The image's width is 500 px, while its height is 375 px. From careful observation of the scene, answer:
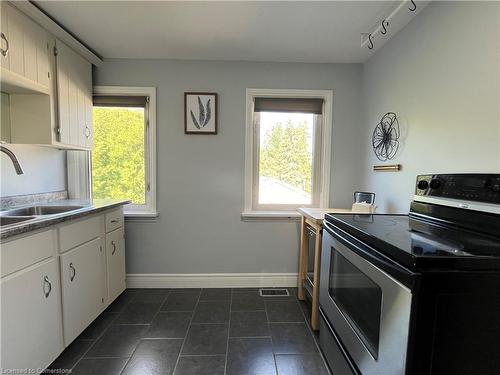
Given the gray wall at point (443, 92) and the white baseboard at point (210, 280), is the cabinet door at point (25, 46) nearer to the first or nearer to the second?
the white baseboard at point (210, 280)

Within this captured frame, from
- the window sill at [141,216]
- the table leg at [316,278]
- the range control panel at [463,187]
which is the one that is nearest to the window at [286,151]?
the table leg at [316,278]

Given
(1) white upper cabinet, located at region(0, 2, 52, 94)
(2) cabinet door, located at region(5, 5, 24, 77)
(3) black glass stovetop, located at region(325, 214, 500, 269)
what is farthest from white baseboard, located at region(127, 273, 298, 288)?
(2) cabinet door, located at region(5, 5, 24, 77)

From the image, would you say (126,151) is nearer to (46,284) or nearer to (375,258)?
(46,284)

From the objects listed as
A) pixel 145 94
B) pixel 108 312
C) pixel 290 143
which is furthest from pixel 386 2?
pixel 108 312

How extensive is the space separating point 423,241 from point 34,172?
2615 mm

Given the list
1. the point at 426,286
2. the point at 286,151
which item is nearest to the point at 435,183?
the point at 426,286

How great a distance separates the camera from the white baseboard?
101 inches

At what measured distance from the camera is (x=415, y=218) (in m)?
1.38

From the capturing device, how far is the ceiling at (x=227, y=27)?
166 cm

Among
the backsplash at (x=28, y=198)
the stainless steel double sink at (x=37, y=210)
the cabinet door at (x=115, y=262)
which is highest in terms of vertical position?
the backsplash at (x=28, y=198)

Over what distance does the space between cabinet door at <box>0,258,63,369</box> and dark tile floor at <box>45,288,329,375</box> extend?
26 centimetres

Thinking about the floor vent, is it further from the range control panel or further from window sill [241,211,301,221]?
the range control panel

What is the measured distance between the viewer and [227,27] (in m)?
1.89

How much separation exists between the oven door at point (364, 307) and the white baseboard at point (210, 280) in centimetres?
113
